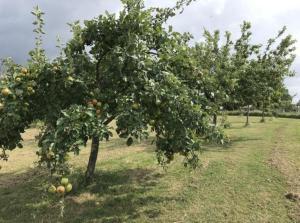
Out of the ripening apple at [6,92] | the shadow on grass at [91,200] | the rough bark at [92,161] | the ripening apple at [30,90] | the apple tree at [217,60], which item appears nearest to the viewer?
the ripening apple at [6,92]

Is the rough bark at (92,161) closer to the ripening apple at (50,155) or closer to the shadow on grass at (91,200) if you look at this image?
the shadow on grass at (91,200)

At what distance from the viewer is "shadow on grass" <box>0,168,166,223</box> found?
26.7 feet

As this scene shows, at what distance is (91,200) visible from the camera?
897 centimetres

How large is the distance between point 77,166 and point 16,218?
4293mm

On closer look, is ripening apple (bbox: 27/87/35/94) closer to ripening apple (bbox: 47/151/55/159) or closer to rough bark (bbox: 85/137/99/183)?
ripening apple (bbox: 47/151/55/159)

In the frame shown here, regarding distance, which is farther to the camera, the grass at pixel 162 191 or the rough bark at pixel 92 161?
the rough bark at pixel 92 161

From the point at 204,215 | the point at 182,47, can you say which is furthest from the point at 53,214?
the point at 182,47

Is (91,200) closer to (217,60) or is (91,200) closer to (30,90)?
(30,90)

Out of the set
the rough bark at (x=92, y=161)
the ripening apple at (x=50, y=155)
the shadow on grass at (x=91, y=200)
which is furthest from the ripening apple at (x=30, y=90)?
the rough bark at (x=92, y=161)

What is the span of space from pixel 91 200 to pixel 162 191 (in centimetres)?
190

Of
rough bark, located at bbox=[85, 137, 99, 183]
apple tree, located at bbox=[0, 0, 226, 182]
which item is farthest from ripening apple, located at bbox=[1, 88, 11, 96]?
rough bark, located at bbox=[85, 137, 99, 183]

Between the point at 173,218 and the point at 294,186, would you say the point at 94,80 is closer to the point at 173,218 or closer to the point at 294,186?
the point at 173,218

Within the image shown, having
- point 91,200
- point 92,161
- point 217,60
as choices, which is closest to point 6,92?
point 91,200

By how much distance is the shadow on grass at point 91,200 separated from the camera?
8.13m
